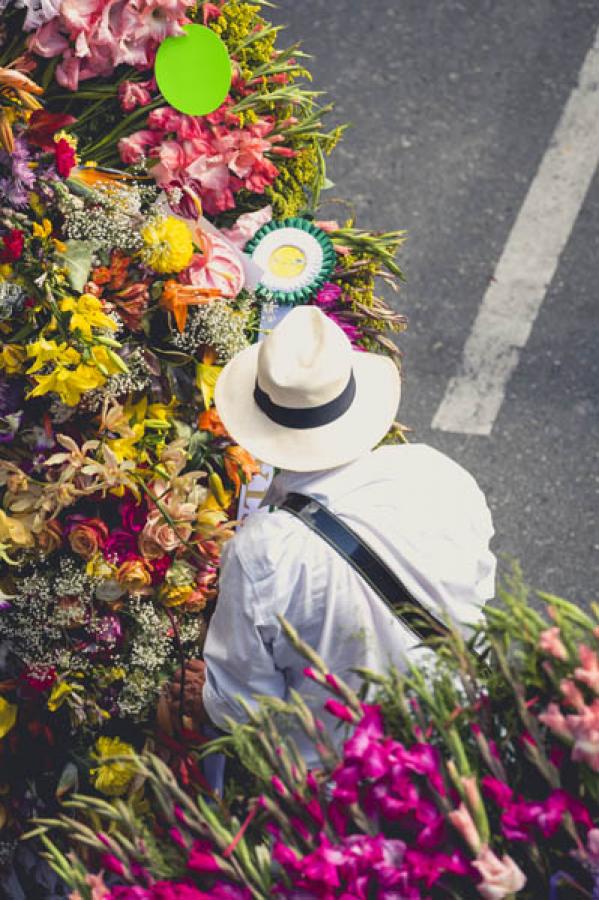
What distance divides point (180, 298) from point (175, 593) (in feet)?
2.04

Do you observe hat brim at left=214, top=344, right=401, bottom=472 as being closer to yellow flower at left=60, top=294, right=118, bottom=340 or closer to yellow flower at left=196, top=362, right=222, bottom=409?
yellow flower at left=196, top=362, right=222, bottom=409

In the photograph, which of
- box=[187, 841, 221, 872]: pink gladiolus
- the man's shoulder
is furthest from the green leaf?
box=[187, 841, 221, 872]: pink gladiolus

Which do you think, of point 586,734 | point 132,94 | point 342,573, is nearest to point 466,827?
point 586,734

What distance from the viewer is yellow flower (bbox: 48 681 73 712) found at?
87.9 inches

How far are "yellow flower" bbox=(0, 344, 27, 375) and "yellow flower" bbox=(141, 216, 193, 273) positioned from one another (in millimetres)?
324

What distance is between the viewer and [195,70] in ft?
7.58

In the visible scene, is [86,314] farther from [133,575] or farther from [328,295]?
[328,295]

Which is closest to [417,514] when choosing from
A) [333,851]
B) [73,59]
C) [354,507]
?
[354,507]

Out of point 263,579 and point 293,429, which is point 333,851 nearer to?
point 263,579

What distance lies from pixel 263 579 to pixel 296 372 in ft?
1.35

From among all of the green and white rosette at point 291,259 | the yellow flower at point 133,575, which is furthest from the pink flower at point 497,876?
the green and white rosette at point 291,259

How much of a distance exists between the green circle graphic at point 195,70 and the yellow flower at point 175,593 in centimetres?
103

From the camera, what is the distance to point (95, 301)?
6.72 feet

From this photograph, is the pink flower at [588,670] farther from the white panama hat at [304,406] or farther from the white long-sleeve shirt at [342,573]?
the white panama hat at [304,406]
